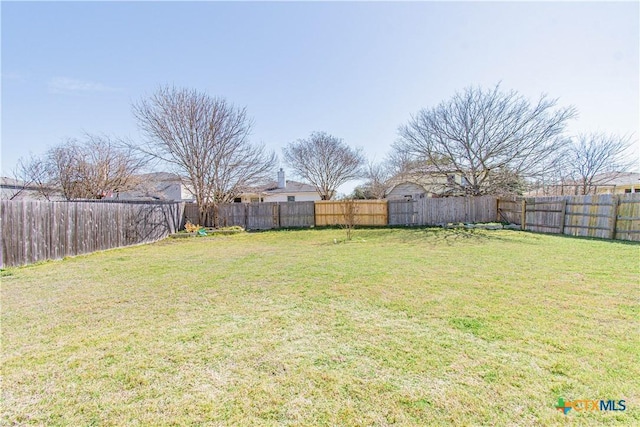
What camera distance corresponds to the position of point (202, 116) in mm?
14305

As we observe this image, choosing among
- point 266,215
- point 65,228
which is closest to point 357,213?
point 266,215

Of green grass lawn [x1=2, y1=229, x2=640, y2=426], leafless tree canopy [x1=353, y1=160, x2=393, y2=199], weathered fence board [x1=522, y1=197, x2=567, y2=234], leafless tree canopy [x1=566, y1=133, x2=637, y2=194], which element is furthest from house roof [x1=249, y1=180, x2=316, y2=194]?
green grass lawn [x1=2, y1=229, x2=640, y2=426]

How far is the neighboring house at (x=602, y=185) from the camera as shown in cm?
1916

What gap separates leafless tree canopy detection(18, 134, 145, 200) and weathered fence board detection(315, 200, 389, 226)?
406 inches

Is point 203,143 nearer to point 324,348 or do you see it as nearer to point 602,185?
point 324,348

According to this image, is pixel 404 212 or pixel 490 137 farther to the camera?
pixel 404 212

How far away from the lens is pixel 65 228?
7504 millimetres

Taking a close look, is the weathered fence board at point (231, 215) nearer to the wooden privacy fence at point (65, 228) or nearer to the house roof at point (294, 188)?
the wooden privacy fence at point (65, 228)

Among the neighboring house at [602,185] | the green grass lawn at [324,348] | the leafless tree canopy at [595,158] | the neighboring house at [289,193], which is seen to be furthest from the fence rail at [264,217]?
the neighboring house at [289,193]

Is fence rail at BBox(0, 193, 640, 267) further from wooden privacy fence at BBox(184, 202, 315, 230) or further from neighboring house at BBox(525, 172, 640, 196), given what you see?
neighboring house at BBox(525, 172, 640, 196)

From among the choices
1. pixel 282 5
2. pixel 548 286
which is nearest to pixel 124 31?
pixel 282 5

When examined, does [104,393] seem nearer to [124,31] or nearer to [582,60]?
[124,31]

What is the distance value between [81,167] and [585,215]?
72.8ft

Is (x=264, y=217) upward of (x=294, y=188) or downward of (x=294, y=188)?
downward
